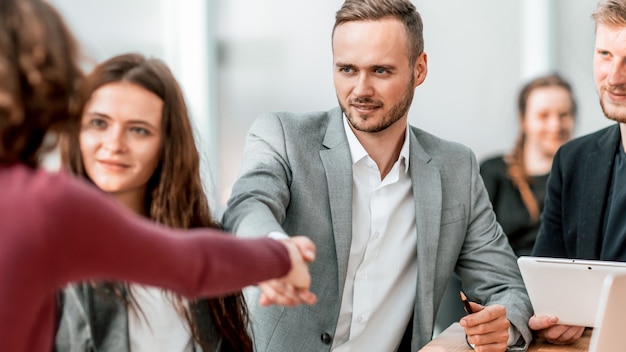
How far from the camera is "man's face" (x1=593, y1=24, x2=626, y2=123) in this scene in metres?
2.57

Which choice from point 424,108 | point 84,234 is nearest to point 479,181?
point 84,234

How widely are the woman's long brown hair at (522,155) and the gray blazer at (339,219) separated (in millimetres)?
1607

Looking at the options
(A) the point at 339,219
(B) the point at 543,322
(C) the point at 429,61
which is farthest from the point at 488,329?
(C) the point at 429,61

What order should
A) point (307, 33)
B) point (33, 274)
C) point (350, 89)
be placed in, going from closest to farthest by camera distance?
point (33, 274), point (350, 89), point (307, 33)

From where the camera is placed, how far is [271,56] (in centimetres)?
484

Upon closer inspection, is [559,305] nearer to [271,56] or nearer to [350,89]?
[350,89]

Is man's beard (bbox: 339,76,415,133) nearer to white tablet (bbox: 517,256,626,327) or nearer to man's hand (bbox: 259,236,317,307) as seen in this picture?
white tablet (bbox: 517,256,626,327)

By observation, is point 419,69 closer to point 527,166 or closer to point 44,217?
point 44,217

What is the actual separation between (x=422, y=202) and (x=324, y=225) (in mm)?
284

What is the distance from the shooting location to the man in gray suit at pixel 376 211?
7.62 feet

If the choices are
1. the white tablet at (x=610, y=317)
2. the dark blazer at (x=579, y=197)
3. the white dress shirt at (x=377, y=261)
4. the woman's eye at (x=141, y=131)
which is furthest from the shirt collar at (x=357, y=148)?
the white tablet at (x=610, y=317)

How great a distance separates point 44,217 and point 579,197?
1.88 metres

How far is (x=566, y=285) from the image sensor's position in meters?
2.20

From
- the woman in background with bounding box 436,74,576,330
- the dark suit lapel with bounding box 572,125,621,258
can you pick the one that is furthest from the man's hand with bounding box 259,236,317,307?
the woman in background with bounding box 436,74,576,330
